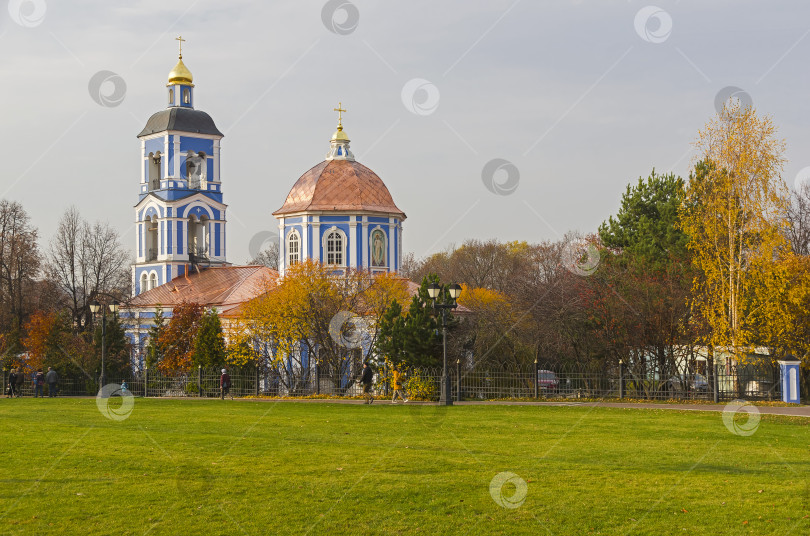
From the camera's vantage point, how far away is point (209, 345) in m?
36.8

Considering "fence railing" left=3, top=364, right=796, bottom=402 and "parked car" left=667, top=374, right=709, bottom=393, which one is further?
"parked car" left=667, top=374, right=709, bottom=393

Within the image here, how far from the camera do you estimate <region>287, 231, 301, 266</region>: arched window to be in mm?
46938

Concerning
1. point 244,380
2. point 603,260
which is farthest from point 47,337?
point 603,260

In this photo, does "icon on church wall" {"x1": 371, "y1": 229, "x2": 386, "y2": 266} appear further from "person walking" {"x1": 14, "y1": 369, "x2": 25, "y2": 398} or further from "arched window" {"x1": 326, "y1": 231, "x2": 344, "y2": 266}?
"person walking" {"x1": 14, "y1": 369, "x2": 25, "y2": 398}

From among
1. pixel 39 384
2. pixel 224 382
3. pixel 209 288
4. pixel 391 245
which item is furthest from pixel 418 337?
pixel 209 288

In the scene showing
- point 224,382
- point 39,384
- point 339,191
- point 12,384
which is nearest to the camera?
point 224,382

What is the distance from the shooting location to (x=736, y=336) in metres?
27.8

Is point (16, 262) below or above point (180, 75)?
below

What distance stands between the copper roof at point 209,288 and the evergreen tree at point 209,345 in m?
12.4

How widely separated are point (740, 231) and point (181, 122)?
1544 inches

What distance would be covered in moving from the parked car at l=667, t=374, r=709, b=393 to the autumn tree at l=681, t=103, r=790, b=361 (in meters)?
1.15

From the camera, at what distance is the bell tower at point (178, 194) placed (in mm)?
57906

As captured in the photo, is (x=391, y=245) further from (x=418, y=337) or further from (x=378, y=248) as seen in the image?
(x=418, y=337)

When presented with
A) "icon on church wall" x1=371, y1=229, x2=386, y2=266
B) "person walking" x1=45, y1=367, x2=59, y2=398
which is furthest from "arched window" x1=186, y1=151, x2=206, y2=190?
"person walking" x1=45, y1=367, x2=59, y2=398
